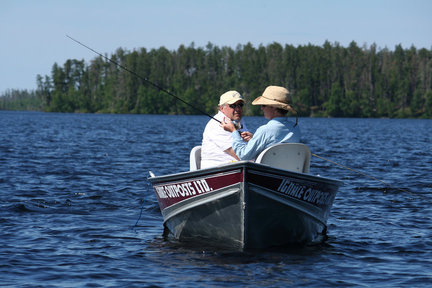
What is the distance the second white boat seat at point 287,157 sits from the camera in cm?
951

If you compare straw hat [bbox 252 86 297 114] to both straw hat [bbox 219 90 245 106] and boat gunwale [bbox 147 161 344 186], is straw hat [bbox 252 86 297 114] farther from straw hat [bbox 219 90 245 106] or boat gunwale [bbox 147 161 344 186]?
boat gunwale [bbox 147 161 344 186]

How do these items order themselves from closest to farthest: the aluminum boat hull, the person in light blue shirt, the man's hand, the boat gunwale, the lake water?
the lake water < the boat gunwale < the aluminum boat hull < the person in light blue shirt < the man's hand

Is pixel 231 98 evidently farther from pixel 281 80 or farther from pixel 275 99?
pixel 281 80

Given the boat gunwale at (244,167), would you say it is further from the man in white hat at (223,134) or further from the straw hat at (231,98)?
the straw hat at (231,98)

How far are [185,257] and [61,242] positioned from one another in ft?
7.21

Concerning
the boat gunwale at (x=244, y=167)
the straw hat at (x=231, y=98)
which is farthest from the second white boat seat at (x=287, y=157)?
the straw hat at (x=231, y=98)

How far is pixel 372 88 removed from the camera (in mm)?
157875

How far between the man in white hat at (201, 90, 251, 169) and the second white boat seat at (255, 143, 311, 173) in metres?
0.51

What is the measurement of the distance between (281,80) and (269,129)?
5963 inches

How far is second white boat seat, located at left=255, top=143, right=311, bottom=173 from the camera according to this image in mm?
9508

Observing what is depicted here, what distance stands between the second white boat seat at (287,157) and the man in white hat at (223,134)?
0.51 m

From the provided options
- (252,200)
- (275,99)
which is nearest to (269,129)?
(275,99)

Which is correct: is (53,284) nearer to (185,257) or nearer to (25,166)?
(185,257)

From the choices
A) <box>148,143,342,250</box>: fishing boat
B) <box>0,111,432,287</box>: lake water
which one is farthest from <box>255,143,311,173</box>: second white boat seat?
<box>0,111,432,287</box>: lake water
